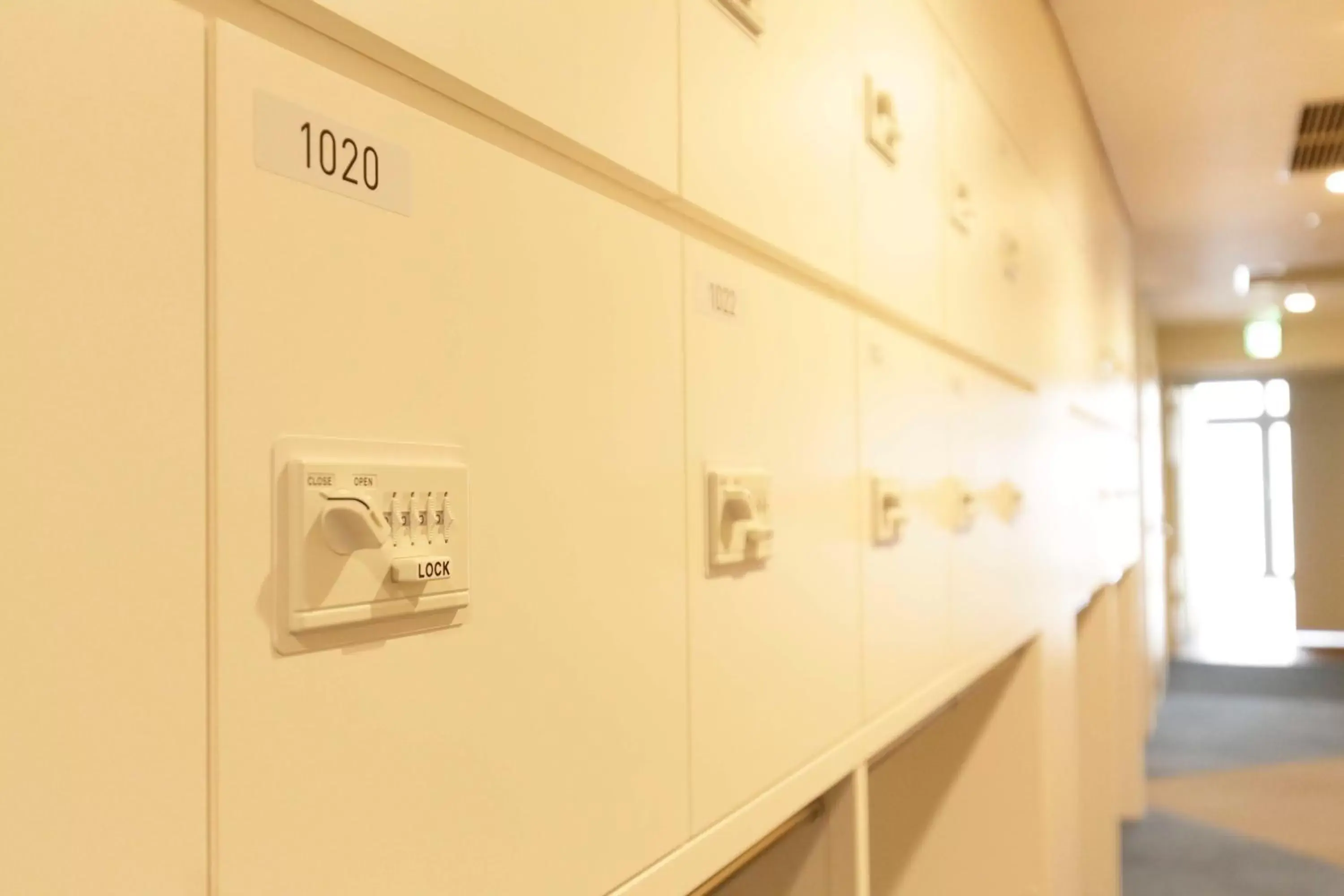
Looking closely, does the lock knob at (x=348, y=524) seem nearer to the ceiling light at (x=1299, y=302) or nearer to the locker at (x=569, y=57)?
the locker at (x=569, y=57)

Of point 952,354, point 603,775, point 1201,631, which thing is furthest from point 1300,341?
point 603,775

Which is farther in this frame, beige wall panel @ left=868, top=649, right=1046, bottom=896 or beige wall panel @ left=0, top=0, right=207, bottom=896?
beige wall panel @ left=868, top=649, right=1046, bottom=896

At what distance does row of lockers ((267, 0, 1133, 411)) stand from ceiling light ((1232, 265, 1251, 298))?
14.3ft

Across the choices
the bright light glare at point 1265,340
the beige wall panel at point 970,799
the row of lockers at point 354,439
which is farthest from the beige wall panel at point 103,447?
the bright light glare at point 1265,340

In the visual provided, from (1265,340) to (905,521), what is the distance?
6.96 metres

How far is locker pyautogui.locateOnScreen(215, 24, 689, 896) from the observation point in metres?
0.43

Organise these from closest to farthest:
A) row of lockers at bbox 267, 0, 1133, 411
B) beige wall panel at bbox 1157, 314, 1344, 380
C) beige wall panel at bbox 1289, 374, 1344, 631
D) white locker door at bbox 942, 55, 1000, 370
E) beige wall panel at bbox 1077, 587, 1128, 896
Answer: row of lockers at bbox 267, 0, 1133, 411, white locker door at bbox 942, 55, 1000, 370, beige wall panel at bbox 1077, 587, 1128, 896, beige wall panel at bbox 1157, 314, 1344, 380, beige wall panel at bbox 1289, 374, 1344, 631

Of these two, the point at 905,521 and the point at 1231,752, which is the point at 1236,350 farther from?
the point at 905,521

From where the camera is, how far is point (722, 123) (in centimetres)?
85

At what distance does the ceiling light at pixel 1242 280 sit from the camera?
5793mm

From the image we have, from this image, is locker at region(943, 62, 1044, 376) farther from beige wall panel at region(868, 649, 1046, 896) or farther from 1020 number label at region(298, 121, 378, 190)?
1020 number label at region(298, 121, 378, 190)

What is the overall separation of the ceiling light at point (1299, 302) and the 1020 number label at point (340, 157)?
691cm

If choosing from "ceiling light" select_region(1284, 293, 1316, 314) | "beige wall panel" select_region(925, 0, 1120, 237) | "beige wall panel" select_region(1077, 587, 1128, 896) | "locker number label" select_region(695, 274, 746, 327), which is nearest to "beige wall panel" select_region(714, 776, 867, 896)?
"locker number label" select_region(695, 274, 746, 327)

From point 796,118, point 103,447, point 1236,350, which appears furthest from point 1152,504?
point 103,447
